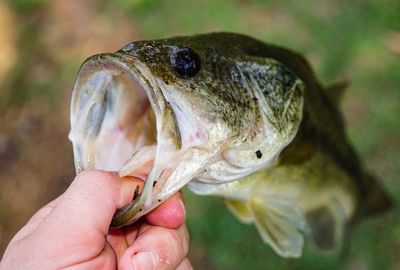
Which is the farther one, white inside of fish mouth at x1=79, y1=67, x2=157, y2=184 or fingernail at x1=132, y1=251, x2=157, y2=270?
white inside of fish mouth at x1=79, y1=67, x2=157, y2=184

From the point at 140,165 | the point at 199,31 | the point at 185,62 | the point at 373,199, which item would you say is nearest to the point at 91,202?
the point at 140,165

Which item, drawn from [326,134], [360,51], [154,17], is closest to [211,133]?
[326,134]

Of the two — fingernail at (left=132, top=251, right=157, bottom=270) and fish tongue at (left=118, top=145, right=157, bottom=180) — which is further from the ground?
fish tongue at (left=118, top=145, right=157, bottom=180)

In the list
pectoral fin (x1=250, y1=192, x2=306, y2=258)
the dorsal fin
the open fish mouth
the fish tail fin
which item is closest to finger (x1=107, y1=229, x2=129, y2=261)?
the open fish mouth

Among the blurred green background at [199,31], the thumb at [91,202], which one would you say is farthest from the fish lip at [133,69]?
the blurred green background at [199,31]

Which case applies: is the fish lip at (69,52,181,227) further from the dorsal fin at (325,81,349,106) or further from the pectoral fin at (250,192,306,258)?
the dorsal fin at (325,81,349,106)

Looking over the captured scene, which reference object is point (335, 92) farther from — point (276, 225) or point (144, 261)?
point (144, 261)
